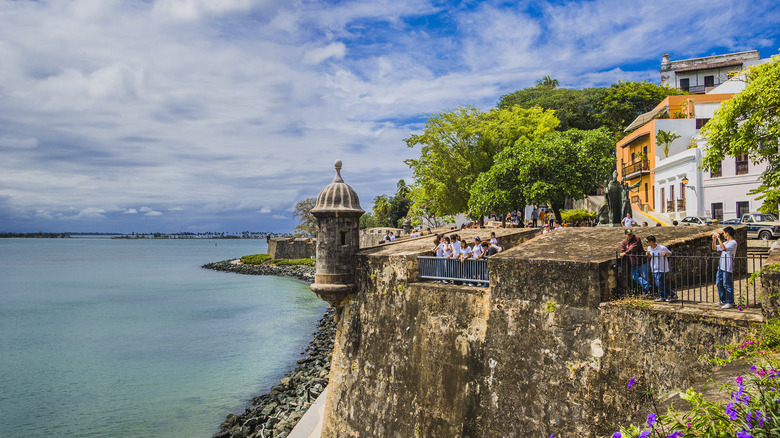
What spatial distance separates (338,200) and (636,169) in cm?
2956

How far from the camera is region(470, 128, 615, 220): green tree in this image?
18.9m

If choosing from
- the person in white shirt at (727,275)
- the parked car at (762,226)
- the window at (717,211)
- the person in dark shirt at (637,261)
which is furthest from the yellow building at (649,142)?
the person in white shirt at (727,275)

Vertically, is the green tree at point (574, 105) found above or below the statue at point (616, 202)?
above

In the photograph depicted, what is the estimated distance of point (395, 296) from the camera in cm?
1095

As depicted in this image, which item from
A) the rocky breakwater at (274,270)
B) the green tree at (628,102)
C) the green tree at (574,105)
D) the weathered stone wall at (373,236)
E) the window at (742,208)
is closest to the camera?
the window at (742,208)

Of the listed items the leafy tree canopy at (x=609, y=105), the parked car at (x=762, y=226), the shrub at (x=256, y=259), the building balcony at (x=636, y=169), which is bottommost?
the shrub at (x=256, y=259)

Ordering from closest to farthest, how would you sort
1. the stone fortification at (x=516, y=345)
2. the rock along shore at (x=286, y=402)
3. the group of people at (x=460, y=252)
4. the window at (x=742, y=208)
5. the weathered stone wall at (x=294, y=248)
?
the stone fortification at (x=516, y=345), the group of people at (x=460, y=252), the rock along shore at (x=286, y=402), the window at (x=742, y=208), the weathered stone wall at (x=294, y=248)

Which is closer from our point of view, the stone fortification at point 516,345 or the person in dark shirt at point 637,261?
the stone fortification at point 516,345

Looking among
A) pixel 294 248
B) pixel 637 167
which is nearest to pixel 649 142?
pixel 637 167

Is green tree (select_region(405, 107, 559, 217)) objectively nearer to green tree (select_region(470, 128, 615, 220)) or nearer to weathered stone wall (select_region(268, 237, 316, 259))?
green tree (select_region(470, 128, 615, 220))

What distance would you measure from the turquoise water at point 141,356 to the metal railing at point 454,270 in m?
10.1

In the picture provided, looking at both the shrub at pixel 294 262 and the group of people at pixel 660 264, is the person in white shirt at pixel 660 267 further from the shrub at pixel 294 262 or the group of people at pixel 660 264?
the shrub at pixel 294 262

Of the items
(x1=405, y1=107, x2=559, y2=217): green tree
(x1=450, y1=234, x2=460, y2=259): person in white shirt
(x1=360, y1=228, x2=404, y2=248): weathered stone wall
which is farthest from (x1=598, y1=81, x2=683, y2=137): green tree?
(x1=450, y1=234, x2=460, y2=259): person in white shirt

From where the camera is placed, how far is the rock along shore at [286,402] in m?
14.8
